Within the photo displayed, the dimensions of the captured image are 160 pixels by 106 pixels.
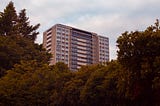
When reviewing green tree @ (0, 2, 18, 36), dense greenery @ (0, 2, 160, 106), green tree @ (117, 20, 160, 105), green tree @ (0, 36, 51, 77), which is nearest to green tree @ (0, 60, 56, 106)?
dense greenery @ (0, 2, 160, 106)

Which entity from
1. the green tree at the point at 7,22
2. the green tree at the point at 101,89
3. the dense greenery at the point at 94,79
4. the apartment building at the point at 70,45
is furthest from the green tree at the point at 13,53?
the apartment building at the point at 70,45

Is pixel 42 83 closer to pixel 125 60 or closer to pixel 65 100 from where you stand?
pixel 65 100

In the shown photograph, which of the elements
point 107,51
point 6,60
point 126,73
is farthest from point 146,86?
point 107,51

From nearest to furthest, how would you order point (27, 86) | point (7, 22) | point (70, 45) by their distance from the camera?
1. point (27, 86)
2. point (7, 22)
3. point (70, 45)

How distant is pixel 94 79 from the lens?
2794 centimetres

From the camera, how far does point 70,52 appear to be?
462 feet

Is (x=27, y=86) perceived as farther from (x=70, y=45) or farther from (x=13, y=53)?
(x=70, y=45)

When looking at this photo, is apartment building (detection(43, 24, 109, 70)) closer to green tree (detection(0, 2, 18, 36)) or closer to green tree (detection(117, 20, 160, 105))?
green tree (detection(0, 2, 18, 36))

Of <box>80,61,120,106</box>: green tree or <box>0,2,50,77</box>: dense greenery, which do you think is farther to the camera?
<box>0,2,50,77</box>: dense greenery

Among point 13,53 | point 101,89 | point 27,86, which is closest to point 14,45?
point 13,53

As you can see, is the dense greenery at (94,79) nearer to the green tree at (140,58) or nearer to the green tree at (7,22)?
the green tree at (140,58)

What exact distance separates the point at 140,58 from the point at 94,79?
8.18 meters

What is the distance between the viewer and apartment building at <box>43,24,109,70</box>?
13773cm

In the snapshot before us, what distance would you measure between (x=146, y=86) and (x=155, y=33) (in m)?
3.31
